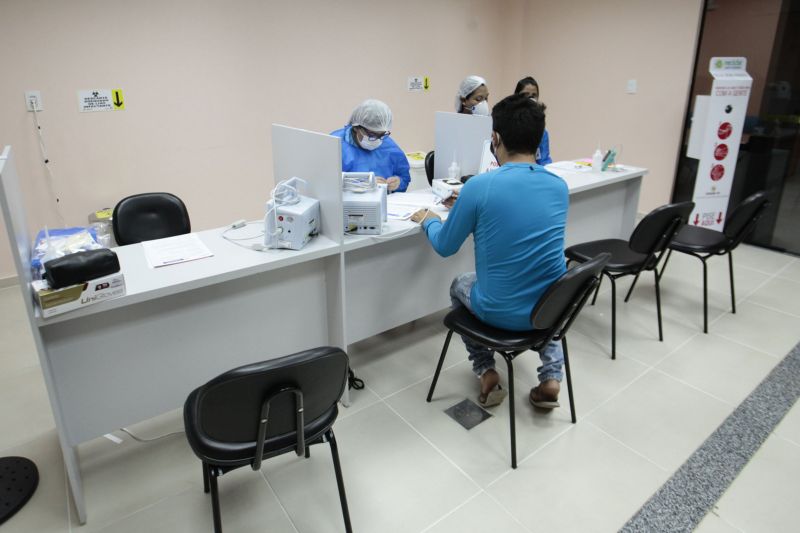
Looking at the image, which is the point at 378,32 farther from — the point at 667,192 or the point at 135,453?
the point at 135,453

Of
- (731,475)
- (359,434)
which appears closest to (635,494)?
(731,475)

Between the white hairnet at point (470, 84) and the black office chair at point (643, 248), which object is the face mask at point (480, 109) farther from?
the black office chair at point (643, 248)

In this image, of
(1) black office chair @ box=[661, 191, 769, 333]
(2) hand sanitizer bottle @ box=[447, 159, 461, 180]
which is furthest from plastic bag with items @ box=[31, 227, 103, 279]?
(1) black office chair @ box=[661, 191, 769, 333]

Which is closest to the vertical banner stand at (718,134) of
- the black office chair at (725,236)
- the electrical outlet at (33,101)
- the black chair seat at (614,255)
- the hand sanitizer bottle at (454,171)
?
the black office chair at (725,236)

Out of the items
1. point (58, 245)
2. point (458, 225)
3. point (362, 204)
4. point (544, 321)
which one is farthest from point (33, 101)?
point (544, 321)

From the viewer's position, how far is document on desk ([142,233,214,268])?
181cm

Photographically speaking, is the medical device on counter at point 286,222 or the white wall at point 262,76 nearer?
the medical device on counter at point 286,222

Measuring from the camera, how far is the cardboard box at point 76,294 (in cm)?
140

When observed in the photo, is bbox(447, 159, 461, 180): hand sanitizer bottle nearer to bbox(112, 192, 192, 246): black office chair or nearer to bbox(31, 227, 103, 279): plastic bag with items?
bbox(112, 192, 192, 246): black office chair

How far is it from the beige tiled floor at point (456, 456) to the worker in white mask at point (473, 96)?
67.0 inches

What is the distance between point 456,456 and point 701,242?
2.05 meters

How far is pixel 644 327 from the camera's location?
289 centimetres

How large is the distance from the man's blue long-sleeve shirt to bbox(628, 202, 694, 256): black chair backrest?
Answer: 0.78m

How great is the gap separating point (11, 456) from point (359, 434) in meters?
1.37
